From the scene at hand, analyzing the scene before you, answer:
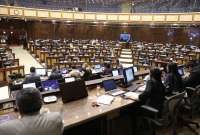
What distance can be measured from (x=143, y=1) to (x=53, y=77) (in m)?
19.4

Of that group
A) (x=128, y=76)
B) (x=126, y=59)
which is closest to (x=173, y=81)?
(x=128, y=76)

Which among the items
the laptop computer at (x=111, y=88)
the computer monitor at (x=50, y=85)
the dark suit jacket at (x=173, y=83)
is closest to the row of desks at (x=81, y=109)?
the laptop computer at (x=111, y=88)

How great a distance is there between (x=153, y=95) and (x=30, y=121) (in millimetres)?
2475

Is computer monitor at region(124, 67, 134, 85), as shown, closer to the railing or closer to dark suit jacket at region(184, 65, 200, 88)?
dark suit jacket at region(184, 65, 200, 88)

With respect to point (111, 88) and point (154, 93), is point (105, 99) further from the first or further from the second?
point (154, 93)

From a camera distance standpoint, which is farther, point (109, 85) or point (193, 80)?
point (193, 80)

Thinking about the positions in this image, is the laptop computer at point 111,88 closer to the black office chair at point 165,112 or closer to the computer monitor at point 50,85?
the black office chair at point 165,112

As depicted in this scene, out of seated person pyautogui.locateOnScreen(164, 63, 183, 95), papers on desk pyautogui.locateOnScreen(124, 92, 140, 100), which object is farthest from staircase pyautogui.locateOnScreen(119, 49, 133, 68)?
papers on desk pyautogui.locateOnScreen(124, 92, 140, 100)

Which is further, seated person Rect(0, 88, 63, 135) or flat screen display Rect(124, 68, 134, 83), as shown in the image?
flat screen display Rect(124, 68, 134, 83)

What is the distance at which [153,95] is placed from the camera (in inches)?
156

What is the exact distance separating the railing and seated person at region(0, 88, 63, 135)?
58.9 ft

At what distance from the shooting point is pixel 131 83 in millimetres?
5367

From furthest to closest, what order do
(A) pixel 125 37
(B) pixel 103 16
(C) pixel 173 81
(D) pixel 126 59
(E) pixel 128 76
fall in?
1. (A) pixel 125 37
2. (B) pixel 103 16
3. (D) pixel 126 59
4. (E) pixel 128 76
5. (C) pixel 173 81

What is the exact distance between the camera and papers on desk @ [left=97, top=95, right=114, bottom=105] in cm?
390
